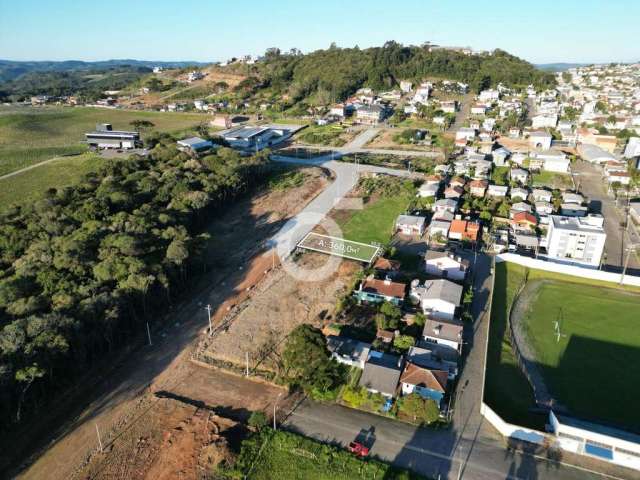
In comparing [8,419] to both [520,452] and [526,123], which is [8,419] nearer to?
[520,452]

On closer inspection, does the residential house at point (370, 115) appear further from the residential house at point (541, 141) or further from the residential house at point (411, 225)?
the residential house at point (411, 225)

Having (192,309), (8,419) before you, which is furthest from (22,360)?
(192,309)

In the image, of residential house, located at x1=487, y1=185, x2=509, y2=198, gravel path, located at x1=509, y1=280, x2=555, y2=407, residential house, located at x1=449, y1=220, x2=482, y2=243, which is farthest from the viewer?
residential house, located at x1=487, y1=185, x2=509, y2=198

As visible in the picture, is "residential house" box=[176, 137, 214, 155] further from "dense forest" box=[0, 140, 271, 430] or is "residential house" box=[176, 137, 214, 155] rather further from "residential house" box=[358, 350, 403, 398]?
"residential house" box=[358, 350, 403, 398]

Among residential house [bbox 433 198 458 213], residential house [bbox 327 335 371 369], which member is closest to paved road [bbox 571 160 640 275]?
residential house [bbox 433 198 458 213]

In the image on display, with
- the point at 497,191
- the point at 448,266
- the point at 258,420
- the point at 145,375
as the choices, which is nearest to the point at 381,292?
the point at 448,266

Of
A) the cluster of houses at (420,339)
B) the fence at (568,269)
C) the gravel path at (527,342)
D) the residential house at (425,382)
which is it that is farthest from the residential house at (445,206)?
the residential house at (425,382)
